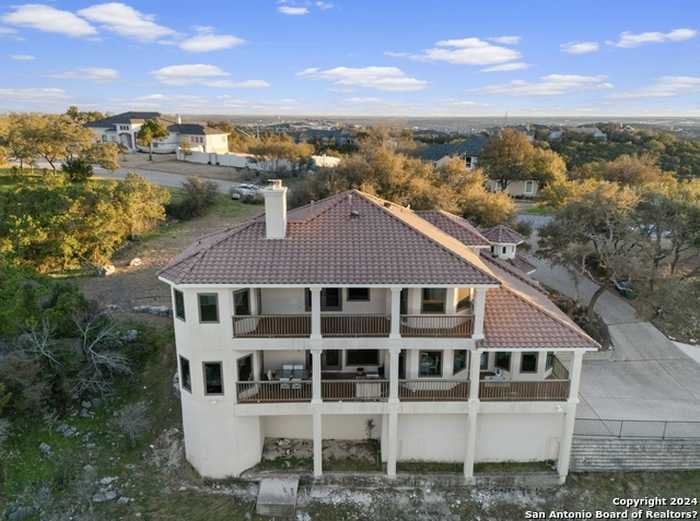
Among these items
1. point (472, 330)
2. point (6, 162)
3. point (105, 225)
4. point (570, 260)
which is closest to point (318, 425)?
point (472, 330)

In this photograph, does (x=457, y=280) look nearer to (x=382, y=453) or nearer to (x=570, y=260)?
(x=382, y=453)

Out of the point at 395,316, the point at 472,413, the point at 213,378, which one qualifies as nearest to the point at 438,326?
the point at 395,316

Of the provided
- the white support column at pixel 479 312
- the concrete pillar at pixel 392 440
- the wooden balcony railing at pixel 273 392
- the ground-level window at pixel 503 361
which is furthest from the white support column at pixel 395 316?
the ground-level window at pixel 503 361

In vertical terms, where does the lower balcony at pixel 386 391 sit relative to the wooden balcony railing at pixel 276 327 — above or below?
below

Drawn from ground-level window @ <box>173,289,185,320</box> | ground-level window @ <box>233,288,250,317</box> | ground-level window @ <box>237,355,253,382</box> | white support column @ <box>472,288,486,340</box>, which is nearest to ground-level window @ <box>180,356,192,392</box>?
ground-level window @ <box>173,289,185,320</box>

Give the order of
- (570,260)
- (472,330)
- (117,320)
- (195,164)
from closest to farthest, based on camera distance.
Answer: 1. (472,330)
2. (117,320)
3. (570,260)
4. (195,164)

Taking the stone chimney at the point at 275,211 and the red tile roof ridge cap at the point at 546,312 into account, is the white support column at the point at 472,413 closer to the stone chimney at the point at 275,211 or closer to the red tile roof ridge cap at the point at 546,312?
the red tile roof ridge cap at the point at 546,312
